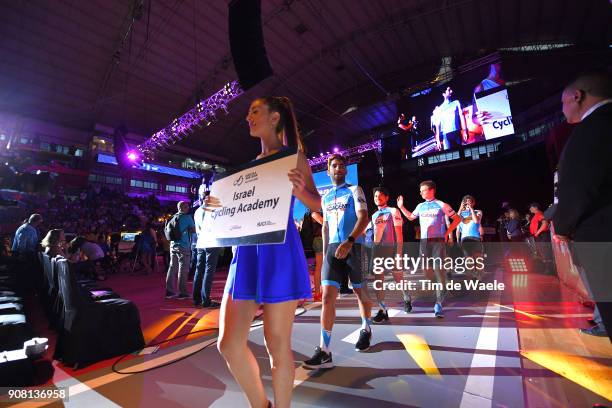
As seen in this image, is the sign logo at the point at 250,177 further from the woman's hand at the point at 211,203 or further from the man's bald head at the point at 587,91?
the man's bald head at the point at 587,91

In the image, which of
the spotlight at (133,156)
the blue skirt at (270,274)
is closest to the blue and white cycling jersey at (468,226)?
the blue skirt at (270,274)

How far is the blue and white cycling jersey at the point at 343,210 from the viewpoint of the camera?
288 cm

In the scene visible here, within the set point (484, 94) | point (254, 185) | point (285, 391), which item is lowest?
point (285, 391)

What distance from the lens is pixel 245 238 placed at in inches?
54.7

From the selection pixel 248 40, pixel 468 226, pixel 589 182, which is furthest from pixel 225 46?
pixel 589 182

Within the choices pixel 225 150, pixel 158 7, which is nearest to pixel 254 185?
pixel 158 7

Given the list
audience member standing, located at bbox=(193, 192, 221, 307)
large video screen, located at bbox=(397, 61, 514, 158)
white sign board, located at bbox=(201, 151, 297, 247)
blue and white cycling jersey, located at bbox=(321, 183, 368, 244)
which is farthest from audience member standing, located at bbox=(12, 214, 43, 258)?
large video screen, located at bbox=(397, 61, 514, 158)

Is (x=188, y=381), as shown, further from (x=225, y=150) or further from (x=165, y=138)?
(x=225, y=150)

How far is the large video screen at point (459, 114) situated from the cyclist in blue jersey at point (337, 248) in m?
10.0

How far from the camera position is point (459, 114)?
1153 centimetres

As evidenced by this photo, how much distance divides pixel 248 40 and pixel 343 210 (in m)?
7.63

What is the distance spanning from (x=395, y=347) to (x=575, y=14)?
18.9 metres

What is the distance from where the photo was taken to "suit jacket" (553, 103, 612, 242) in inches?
55.9

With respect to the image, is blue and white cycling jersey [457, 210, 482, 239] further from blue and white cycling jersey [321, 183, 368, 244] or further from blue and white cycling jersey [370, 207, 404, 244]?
blue and white cycling jersey [321, 183, 368, 244]
